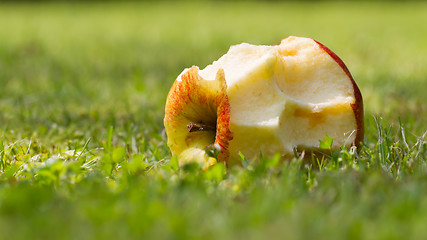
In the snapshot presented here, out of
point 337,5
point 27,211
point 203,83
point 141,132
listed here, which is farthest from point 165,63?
point 337,5

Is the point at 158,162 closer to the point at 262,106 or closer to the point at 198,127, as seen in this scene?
the point at 198,127

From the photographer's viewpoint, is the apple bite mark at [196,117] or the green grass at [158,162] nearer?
the green grass at [158,162]

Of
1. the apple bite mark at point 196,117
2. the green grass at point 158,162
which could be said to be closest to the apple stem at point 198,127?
the apple bite mark at point 196,117

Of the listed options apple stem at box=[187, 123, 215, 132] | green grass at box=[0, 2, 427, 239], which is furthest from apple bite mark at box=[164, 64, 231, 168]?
green grass at box=[0, 2, 427, 239]

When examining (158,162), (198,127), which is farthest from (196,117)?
(158,162)

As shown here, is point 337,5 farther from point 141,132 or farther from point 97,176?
point 97,176

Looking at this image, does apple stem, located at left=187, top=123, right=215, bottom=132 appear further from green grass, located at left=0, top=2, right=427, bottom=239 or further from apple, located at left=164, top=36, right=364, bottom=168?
green grass, located at left=0, top=2, right=427, bottom=239

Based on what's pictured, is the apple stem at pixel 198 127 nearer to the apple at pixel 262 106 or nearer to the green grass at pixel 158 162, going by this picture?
the apple at pixel 262 106
